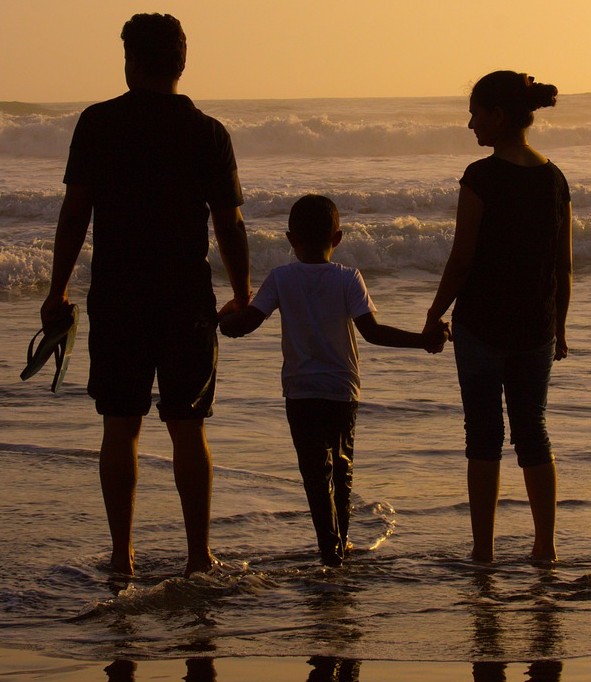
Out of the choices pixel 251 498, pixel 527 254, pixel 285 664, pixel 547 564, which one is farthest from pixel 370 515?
pixel 285 664

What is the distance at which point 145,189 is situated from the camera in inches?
152

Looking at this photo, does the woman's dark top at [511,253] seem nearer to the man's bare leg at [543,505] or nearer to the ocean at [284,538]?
the man's bare leg at [543,505]

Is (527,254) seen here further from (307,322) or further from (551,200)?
(307,322)

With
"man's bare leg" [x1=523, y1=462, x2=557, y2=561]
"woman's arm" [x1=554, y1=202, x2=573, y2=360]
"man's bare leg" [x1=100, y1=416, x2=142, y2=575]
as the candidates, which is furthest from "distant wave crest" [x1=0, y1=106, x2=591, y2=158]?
"man's bare leg" [x1=100, y1=416, x2=142, y2=575]

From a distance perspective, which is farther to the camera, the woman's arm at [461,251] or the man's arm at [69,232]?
the woman's arm at [461,251]

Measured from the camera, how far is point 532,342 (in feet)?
13.5

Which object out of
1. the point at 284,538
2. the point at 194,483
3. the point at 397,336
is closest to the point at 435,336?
the point at 397,336

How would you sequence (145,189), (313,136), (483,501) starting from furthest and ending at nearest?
(313,136), (483,501), (145,189)

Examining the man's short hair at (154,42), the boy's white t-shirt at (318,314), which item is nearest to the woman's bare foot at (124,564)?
the boy's white t-shirt at (318,314)

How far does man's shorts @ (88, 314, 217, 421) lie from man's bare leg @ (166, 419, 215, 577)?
7 cm

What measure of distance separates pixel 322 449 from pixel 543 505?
770 millimetres

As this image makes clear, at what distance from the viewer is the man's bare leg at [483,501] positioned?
165 inches

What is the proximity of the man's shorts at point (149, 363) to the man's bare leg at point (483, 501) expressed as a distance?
0.94 meters

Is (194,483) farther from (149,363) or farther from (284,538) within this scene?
(284,538)
